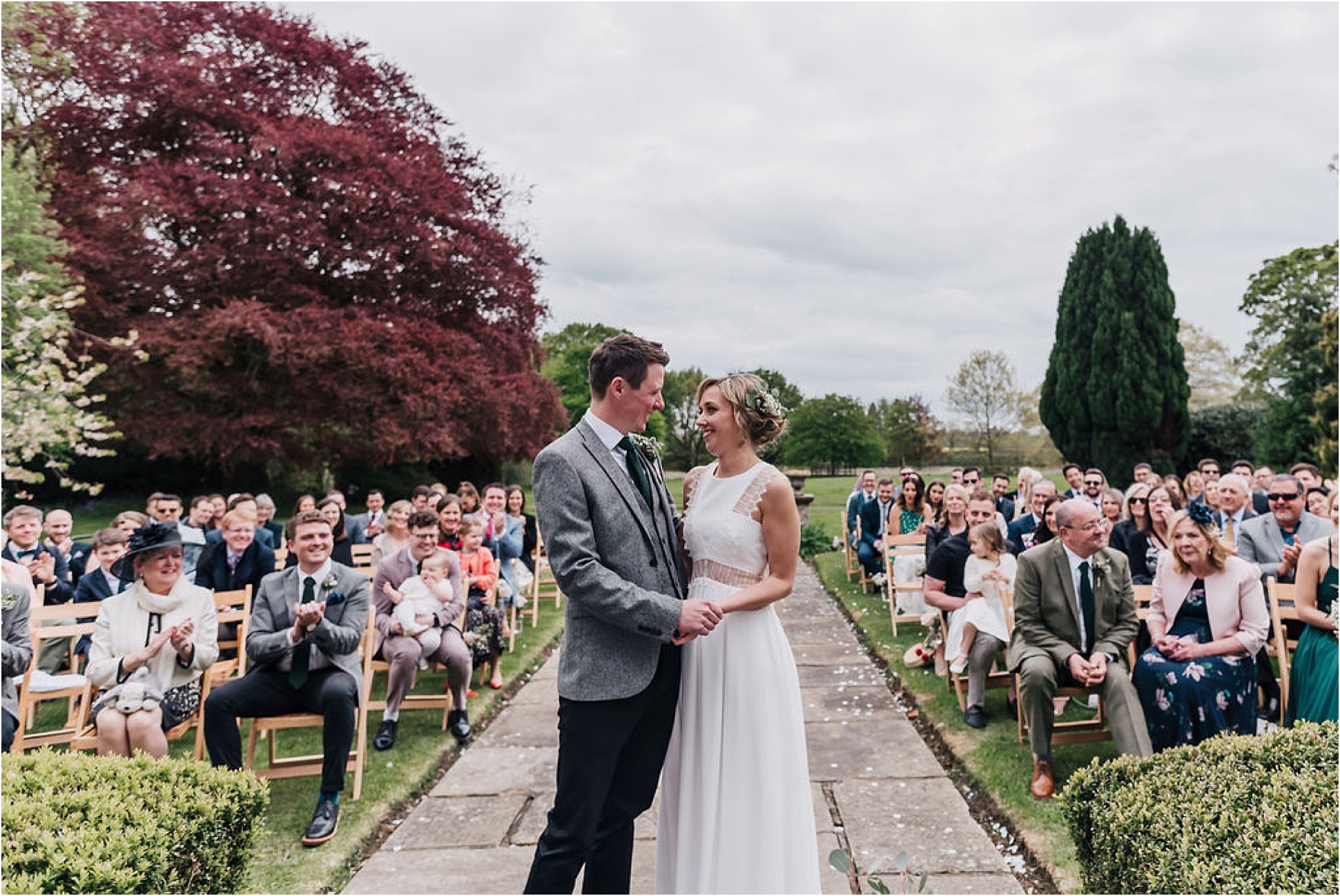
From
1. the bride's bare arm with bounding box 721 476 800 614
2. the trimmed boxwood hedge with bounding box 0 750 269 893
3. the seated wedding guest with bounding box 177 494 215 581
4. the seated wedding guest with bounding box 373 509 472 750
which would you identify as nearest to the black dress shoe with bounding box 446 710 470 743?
the seated wedding guest with bounding box 373 509 472 750

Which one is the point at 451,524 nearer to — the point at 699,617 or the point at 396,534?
the point at 396,534

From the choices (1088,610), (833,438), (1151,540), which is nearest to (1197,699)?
(1088,610)

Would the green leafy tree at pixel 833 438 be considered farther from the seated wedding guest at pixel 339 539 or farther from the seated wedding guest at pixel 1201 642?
the seated wedding guest at pixel 1201 642

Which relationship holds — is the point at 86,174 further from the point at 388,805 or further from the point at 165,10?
the point at 388,805

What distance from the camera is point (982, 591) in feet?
20.5

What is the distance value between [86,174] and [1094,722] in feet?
69.3

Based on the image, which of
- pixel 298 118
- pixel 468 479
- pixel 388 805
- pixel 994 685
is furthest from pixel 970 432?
pixel 388 805

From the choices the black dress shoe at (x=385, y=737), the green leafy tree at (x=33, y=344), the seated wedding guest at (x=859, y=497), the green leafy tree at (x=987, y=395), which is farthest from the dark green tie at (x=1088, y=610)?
the green leafy tree at (x=987, y=395)

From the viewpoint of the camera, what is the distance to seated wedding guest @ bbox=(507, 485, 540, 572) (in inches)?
378

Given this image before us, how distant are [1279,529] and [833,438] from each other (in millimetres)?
36371

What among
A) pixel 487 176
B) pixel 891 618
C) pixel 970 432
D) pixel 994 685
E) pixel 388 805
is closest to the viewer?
pixel 388 805

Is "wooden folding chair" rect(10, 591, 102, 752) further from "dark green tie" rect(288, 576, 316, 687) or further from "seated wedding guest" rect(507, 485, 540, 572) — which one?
"seated wedding guest" rect(507, 485, 540, 572)

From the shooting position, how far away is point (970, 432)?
3638 cm

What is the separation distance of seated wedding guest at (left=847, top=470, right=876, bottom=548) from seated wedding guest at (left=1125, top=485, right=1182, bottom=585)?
4594 mm
